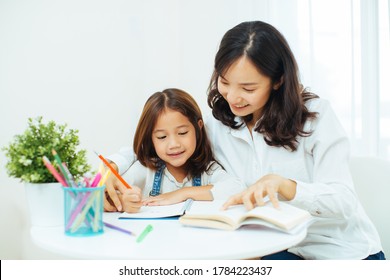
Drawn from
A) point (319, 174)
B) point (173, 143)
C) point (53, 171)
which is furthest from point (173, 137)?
point (53, 171)

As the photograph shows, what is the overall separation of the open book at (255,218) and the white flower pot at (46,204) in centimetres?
28

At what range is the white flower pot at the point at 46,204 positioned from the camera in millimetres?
1014

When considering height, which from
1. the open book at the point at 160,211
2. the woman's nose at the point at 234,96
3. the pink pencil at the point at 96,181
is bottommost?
the open book at the point at 160,211

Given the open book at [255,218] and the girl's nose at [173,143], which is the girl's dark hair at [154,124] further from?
the open book at [255,218]

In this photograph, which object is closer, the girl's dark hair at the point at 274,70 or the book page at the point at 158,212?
the book page at the point at 158,212

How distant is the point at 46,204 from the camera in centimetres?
102

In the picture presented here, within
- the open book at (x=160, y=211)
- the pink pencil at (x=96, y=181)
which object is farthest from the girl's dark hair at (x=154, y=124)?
the pink pencil at (x=96, y=181)

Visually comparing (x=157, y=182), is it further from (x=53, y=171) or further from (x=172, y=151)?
(x=53, y=171)

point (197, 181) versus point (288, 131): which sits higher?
point (288, 131)

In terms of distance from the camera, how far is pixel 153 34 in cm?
247

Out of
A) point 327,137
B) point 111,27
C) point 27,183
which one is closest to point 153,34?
point 111,27

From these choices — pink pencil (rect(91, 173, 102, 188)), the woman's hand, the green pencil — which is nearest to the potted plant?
pink pencil (rect(91, 173, 102, 188))

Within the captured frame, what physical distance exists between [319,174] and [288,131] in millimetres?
165

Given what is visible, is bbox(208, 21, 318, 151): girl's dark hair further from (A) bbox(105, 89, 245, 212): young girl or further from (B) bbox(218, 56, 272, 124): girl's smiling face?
(A) bbox(105, 89, 245, 212): young girl
